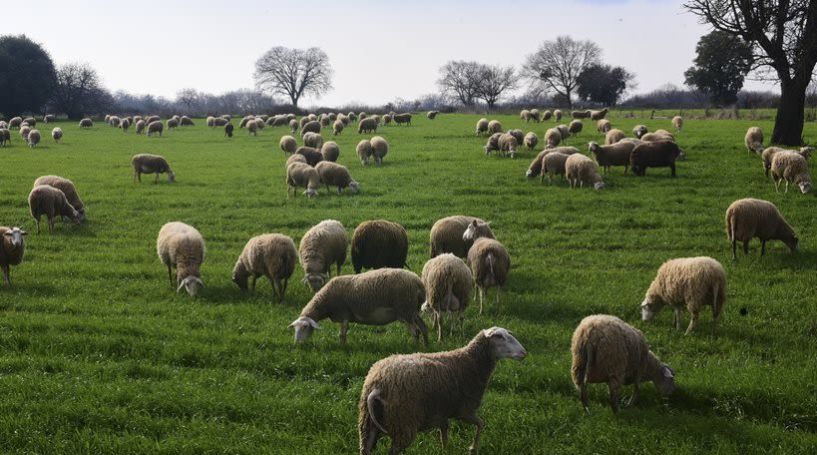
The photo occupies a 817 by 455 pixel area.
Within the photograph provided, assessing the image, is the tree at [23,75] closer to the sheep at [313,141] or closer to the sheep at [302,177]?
the sheep at [313,141]

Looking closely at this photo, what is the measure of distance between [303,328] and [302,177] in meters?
14.1

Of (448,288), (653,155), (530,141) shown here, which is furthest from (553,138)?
(448,288)

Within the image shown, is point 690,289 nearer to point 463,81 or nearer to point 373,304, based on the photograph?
point 373,304

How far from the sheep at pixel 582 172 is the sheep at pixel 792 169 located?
511cm

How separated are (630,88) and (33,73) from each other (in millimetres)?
83508

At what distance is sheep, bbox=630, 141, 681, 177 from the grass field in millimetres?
2811

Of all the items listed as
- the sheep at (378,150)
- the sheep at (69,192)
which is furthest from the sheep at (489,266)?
the sheep at (378,150)

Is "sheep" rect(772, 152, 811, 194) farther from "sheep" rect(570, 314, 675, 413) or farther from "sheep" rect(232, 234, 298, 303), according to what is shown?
"sheep" rect(232, 234, 298, 303)

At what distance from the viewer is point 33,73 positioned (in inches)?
3196

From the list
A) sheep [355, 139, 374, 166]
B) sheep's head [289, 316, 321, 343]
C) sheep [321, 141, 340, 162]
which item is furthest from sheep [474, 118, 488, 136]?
sheep's head [289, 316, 321, 343]

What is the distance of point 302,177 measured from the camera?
2203 centimetres

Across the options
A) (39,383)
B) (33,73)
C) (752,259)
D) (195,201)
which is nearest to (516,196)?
(752,259)

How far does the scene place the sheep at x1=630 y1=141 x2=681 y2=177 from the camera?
2273cm

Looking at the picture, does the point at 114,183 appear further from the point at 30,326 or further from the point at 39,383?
the point at 39,383
